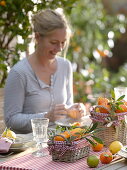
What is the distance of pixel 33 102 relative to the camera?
296 centimetres

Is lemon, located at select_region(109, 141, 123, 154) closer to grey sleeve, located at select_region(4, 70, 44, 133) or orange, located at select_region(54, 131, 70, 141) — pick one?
orange, located at select_region(54, 131, 70, 141)

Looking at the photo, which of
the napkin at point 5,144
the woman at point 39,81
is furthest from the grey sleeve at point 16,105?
the napkin at point 5,144

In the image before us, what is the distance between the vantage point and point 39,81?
9.80ft

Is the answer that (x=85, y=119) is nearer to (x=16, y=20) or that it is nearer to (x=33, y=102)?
(x=33, y=102)

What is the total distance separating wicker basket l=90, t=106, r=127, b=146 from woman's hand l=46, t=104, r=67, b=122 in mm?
477

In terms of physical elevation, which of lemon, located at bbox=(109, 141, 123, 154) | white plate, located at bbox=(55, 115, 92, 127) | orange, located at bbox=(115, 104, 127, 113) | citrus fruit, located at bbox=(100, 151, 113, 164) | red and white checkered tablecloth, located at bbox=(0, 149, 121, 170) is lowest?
red and white checkered tablecloth, located at bbox=(0, 149, 121, 170)

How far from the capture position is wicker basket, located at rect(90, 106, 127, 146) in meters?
2.17

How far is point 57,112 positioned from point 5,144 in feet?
2.07

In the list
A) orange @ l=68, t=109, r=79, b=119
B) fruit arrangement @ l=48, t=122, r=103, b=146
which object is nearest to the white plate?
orange @ l=68, t=109, r=79, b=119

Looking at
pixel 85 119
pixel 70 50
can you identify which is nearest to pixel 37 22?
pixel 85 119

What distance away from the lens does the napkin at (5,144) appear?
2088mm

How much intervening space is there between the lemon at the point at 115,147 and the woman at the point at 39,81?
666mm

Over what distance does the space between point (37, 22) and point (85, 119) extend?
0.78 metres

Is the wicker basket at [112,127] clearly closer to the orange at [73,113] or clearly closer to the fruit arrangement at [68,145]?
the fruit arrangement at [68,145]
